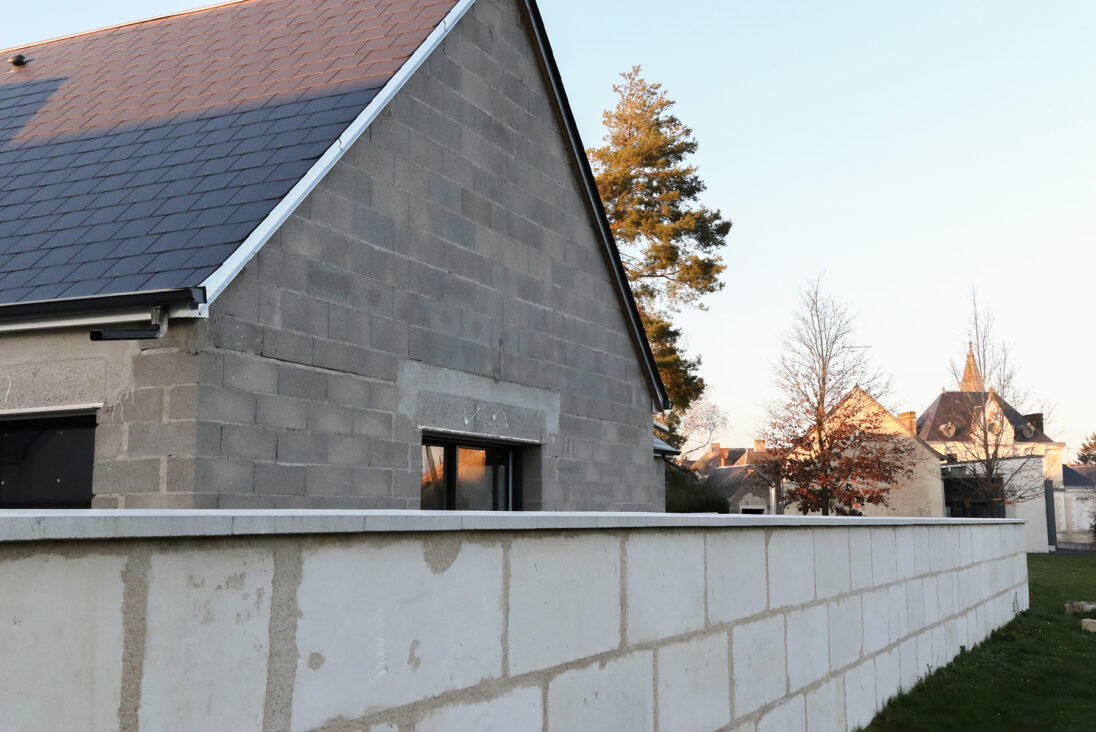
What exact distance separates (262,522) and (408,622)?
676 millimetres

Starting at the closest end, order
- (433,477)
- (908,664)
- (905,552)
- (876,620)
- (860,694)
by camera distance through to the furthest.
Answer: (860,694) → (876,620) → (433,477) → (908,664) → (905,552)

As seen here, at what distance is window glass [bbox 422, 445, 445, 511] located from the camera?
8.27 m

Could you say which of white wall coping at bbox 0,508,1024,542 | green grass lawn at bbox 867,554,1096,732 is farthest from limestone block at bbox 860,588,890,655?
white wall coping at bbox 0,508,1024,542

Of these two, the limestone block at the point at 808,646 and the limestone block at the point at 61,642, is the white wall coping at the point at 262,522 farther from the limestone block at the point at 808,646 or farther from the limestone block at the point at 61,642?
the limestone block at the point at 808,646

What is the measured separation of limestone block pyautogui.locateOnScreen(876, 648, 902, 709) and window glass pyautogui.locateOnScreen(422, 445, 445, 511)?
3.73 metres

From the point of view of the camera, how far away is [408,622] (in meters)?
3.00

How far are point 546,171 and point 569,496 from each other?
324cm

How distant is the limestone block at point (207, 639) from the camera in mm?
2301

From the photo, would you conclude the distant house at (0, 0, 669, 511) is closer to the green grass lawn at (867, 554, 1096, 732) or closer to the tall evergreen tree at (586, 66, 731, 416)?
the green grass lawn at (867, 554, 1096, 732)

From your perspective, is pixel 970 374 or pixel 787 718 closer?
pixel 787 718

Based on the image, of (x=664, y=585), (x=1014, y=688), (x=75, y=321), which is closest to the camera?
(x=664, y=585)

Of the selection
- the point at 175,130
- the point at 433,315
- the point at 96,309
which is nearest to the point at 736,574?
the point at 433,315

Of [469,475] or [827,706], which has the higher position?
[469,475]

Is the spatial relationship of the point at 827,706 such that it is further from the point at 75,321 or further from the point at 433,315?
the point at 75,321
